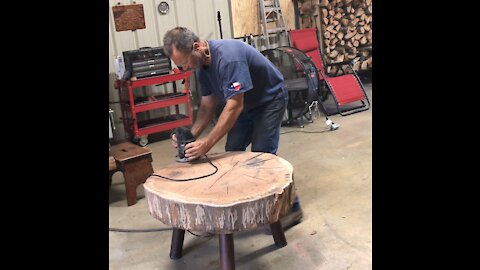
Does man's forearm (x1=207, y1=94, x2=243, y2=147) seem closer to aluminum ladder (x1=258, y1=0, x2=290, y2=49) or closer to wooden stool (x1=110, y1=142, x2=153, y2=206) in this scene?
wooden stool (x1=110, y1=142, x2=153, y2=206)

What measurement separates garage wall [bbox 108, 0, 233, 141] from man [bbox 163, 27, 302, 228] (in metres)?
2.82

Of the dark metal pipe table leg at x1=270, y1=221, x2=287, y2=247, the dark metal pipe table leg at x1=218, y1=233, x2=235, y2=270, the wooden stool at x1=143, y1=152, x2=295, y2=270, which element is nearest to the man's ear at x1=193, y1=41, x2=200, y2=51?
the wooden stool at x1=143, y1=152, x2=295, y2=270

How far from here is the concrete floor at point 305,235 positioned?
7.93 feet

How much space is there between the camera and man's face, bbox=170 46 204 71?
2234 millimetres

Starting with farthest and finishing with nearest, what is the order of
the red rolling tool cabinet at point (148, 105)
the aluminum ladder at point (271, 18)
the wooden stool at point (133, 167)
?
the aluminum ladder at point (271, 18), the red rolling tool cabinet at point (148, 105), the wooden stool at point (133, 167)

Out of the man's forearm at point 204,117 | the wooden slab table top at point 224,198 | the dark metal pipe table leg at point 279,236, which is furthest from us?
the man's forearm at point 204,117

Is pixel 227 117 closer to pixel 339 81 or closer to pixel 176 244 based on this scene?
pixel 176 244

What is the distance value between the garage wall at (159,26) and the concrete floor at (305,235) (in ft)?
5.44

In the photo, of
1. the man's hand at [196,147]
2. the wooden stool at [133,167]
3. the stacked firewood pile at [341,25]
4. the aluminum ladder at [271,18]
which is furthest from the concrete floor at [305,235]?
the stacked firewood pile at [341,25]

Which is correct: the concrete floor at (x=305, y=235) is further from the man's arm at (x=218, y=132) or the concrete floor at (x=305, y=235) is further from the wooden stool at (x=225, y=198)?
the man's arm at (x=218, y=132)

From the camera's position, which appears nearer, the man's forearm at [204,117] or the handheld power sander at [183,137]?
the handheld power sander at [183,137]

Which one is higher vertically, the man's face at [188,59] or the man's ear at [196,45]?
the man's ear at [196,45]
